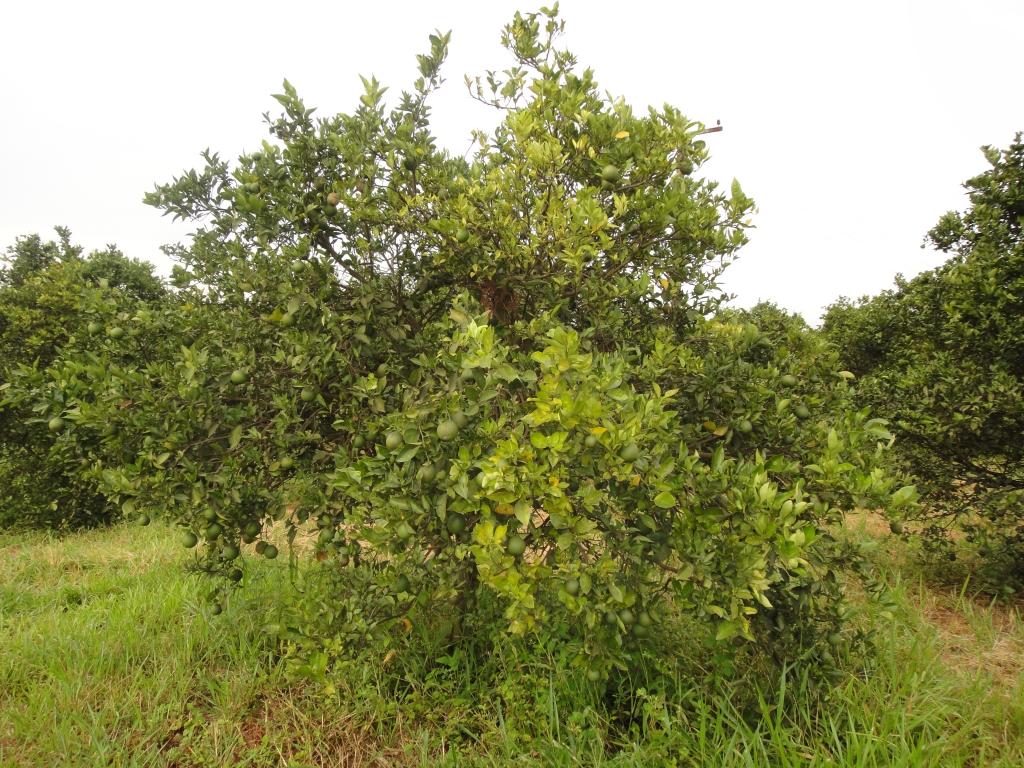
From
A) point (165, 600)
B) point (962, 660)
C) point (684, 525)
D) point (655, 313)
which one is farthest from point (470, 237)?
point (962, 660)

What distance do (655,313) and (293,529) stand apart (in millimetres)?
1989

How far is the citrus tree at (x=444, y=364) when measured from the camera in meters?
2.13

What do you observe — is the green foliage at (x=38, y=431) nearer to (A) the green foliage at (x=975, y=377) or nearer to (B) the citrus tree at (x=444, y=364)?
(B) the citrus tree at (x=444, y=364)

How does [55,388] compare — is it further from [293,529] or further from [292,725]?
[292,725]

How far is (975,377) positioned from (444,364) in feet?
14.0

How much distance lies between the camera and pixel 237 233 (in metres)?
2.64

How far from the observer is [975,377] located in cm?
427

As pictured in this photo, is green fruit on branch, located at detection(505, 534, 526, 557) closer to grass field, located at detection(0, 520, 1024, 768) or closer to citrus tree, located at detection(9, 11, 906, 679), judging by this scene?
citrus tree, located at detection(9, 11, 906, 679)

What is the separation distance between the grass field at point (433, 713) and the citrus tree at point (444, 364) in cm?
35

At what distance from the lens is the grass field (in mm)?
2314

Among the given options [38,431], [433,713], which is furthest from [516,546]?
[38,431]

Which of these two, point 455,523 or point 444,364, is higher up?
point 444,364

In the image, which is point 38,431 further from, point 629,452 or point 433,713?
point 629,452

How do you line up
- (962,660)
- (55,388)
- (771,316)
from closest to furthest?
1. (55,388)
2. (771,316)
3. (962,660)
